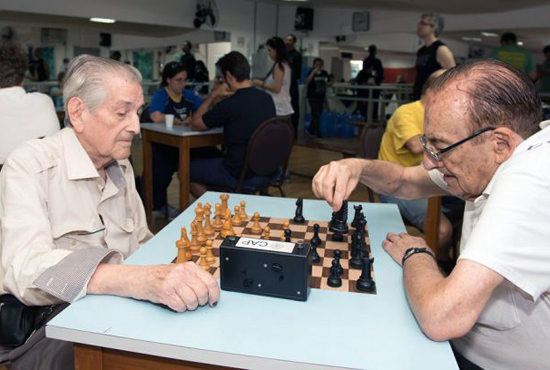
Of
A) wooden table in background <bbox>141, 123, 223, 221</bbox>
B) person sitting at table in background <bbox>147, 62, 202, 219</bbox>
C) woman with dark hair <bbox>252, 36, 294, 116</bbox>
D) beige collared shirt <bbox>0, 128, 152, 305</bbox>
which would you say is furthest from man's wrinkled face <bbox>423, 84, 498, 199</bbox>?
woman with dark hair <bbox>252, 36, 294, 116</bbox>

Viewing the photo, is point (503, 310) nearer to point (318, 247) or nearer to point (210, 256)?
point (318, 247)

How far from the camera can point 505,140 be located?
1.02m

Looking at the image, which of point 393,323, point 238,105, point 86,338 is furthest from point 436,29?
point 86,338

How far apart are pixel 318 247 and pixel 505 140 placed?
53cm

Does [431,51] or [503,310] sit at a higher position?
[431,51]

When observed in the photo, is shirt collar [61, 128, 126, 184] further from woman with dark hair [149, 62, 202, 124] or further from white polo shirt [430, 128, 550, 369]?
woman with dark hair [149, 62, 202, 124]

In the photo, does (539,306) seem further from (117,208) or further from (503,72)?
(117,208)

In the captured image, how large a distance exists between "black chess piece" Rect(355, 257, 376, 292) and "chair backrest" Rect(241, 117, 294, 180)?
2.05 m

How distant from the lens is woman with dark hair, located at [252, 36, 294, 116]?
486 cm

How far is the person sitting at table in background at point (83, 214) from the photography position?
3.24 ft

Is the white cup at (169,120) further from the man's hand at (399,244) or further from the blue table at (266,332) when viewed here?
the blue table at (266,332)

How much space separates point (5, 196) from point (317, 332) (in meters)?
0.84

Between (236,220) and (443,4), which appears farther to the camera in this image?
(443,4)

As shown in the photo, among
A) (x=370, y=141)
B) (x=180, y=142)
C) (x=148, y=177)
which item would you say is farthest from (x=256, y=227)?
(x=148, y=177)
